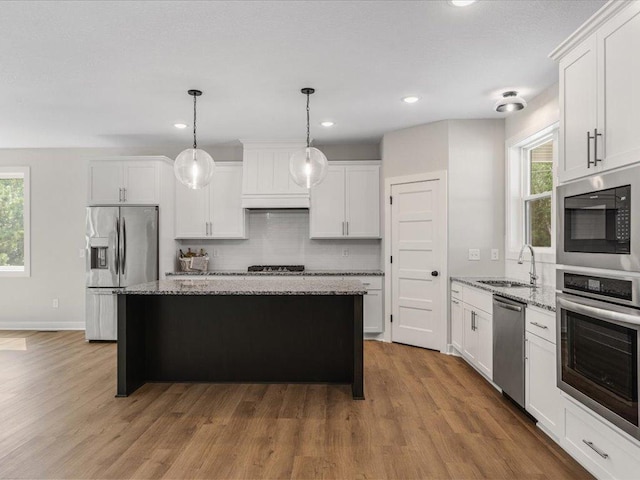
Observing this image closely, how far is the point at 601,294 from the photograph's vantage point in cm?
208

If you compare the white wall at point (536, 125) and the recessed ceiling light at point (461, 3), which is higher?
the recessed ceiling light at point (461, 3)

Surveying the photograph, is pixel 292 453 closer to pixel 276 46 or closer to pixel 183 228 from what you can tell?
pixel 276 46

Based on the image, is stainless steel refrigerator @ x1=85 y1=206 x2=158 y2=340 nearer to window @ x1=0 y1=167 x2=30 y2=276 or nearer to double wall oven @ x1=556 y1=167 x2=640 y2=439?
window @ x1=0 y1=167 x2=30 y2=276

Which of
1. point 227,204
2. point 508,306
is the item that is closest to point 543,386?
point 508,306

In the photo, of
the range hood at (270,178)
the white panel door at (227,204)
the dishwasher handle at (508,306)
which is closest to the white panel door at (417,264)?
the range hood at (270,178)

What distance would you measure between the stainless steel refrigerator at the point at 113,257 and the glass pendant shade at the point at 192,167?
2.09 m

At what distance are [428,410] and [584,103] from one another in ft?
7.43

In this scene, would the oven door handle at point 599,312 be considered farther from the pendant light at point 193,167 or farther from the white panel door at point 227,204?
the white panel door at point 227,204

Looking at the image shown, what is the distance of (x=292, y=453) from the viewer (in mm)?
2521

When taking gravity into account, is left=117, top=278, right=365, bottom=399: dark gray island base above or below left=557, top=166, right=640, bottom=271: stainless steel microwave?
below

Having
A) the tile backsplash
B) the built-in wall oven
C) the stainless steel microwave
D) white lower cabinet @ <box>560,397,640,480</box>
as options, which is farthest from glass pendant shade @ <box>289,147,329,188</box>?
the tile backsplash

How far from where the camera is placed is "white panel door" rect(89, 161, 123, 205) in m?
5.54

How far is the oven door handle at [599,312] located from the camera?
72.9 inches

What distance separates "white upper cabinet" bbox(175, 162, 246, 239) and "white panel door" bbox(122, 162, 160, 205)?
1.55 ft
